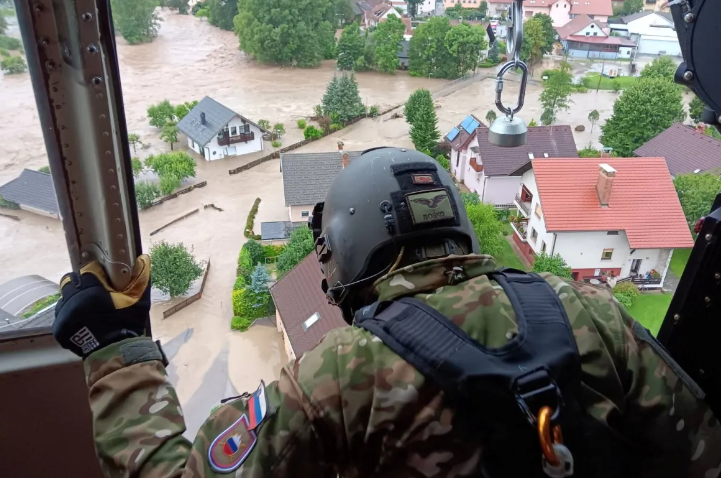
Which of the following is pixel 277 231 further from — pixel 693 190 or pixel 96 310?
pixel 96 310

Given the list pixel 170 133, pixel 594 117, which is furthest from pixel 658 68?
pixel 170 133

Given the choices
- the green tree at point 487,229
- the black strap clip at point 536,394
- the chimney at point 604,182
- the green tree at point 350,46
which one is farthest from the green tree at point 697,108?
the green tree at point 350,46

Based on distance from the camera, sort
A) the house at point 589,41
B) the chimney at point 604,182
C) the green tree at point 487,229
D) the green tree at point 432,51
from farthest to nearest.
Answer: the green tree at point 432,51
the house at point 589,41
the chimney at point 604,182
the green tree at point 487,229

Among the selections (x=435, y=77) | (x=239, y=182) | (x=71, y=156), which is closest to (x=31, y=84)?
(x=71, y=156)

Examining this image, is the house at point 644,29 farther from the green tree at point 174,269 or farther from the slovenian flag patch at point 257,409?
the slovenian flag patch at point 257,409

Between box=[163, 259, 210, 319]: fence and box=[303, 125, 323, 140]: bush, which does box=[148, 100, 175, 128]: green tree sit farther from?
box=[163, 259, 210, 319]: fence

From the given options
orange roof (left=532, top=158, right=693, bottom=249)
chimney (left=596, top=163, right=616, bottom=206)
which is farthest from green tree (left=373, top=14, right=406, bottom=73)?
chimney (left=596, top=163, right=616, bottom=206)
